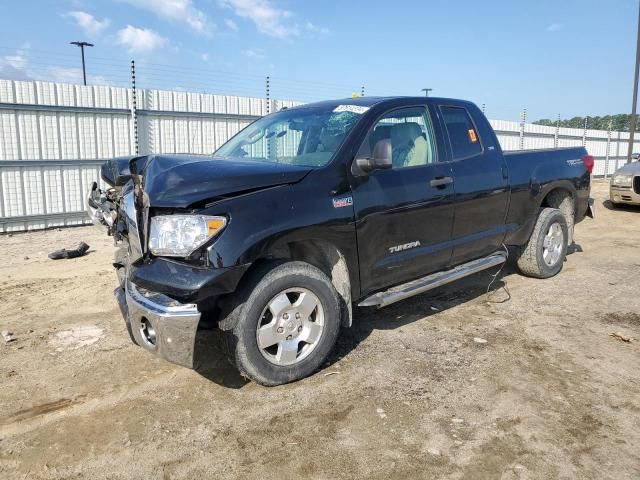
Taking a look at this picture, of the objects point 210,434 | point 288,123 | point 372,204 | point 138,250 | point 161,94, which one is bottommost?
point 210,434

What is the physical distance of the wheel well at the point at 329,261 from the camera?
356 cm

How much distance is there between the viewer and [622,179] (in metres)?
11.5

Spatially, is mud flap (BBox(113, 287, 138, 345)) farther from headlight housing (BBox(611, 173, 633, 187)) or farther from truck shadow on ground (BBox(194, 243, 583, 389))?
headlight housing (BBox(611, 173, 633, 187))

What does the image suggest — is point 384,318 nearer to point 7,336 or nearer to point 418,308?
point 418,308

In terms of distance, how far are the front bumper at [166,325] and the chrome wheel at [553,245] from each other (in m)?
4.46

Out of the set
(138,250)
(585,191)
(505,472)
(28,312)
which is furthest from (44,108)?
(505,472)

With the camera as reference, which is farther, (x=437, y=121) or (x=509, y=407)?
(x=437, y=121)

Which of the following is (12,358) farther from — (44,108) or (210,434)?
(44,108)

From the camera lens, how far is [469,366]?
3.71m

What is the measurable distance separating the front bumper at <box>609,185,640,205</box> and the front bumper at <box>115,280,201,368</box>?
11.6 metres

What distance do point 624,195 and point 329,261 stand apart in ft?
34.5

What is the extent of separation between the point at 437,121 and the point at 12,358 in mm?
4002

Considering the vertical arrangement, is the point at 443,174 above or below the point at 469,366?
above

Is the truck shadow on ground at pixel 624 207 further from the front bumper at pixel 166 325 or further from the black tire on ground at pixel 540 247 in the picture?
the front bumper at pixel 166 325
